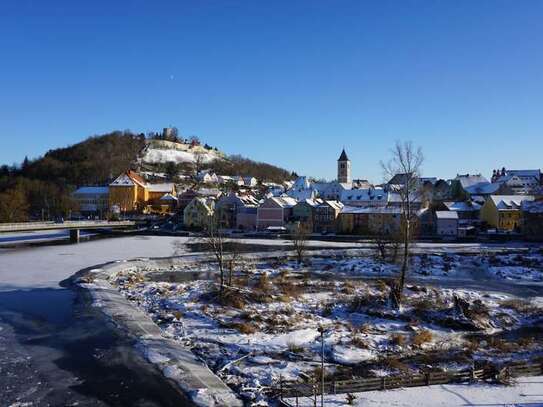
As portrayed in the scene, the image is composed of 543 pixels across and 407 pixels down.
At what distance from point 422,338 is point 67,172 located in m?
133

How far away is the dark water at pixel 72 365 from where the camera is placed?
12930mm

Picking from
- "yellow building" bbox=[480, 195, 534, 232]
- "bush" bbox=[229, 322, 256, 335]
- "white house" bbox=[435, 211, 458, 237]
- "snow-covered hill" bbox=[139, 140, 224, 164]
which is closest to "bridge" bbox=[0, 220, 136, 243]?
"bush" bbox=[229, 322, 256, 335]

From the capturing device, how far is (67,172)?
136250 mm

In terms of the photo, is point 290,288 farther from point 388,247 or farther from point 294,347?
point 388,247

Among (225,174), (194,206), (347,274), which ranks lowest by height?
(347,274)

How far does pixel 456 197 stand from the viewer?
91.7 metres

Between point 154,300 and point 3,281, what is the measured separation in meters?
11.8

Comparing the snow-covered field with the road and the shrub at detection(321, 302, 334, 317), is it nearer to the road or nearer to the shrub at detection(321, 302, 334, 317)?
the shrub at detection(321, 302, 334, 317)

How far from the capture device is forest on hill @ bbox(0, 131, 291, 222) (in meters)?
96.0

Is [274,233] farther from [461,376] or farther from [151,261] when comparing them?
[461,376]

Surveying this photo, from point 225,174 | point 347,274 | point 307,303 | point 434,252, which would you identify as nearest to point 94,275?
point 307,303

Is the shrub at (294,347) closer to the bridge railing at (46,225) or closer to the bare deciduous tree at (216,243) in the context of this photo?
the bare deciduous tree at (216,243)

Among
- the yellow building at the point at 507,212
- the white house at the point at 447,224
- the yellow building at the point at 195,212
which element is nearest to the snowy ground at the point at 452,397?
the white house at the point at 447,224

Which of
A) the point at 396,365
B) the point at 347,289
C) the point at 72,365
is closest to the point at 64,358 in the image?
the point at 72,365
